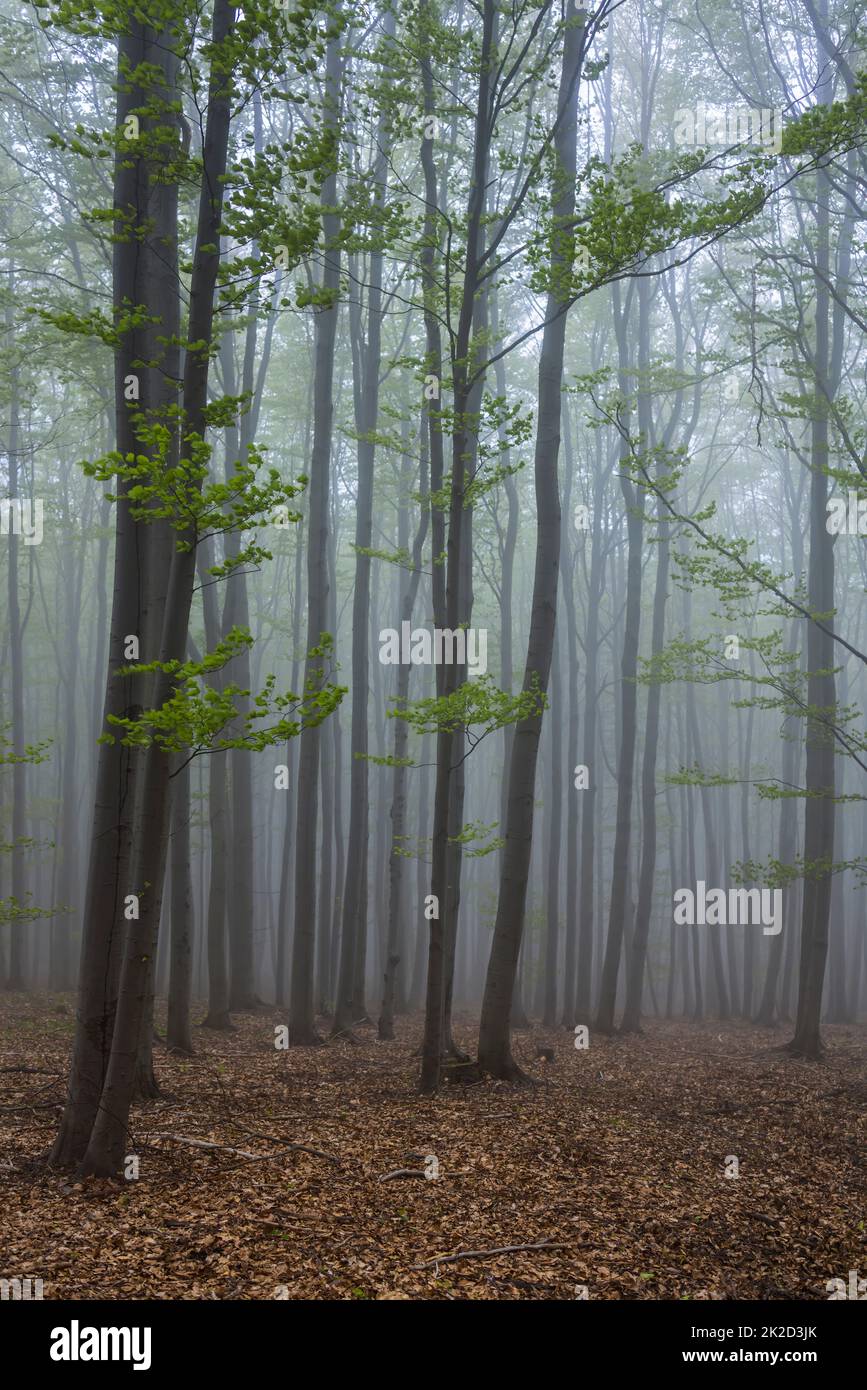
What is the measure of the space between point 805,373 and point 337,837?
35.9 feet

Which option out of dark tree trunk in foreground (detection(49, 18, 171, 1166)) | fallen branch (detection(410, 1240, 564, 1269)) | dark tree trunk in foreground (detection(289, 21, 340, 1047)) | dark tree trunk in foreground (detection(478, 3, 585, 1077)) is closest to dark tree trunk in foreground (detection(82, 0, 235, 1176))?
dark tree trunk in foreground (detection(49, 18, 171, 1166))

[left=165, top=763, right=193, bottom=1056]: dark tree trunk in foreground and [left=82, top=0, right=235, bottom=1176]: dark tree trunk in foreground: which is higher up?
[left=82, top=0, right=235, bottom=1176]: dark tree trunk in foreground

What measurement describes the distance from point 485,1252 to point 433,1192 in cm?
99

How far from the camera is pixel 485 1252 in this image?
17.2ft

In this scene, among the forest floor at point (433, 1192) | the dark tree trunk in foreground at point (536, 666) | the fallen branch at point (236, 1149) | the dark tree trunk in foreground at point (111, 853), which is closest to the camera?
the forest floor at point (433, 1192)

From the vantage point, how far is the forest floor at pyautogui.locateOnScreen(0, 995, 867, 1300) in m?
4.95

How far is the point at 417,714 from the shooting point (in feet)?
28.5

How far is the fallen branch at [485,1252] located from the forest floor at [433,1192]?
2cm

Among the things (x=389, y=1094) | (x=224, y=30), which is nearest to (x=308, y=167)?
(x=224, y=30)

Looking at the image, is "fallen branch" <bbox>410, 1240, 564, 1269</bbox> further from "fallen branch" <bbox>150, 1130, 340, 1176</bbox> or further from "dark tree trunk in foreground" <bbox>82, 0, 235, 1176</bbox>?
"dark tree trunk in foreground" <bbox>82, 0, 235, 1176</bbox>

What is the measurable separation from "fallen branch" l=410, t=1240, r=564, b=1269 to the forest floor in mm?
16

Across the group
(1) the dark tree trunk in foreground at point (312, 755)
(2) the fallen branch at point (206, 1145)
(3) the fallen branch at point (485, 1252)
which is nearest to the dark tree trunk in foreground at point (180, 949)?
(1) the dark tree trunk in foreground at point (312, 755)

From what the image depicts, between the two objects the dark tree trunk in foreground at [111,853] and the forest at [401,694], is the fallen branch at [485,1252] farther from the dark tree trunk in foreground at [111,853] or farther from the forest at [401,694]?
the dark tree trunk in foreground at [111,853]

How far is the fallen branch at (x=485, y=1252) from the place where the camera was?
16.8 ft
